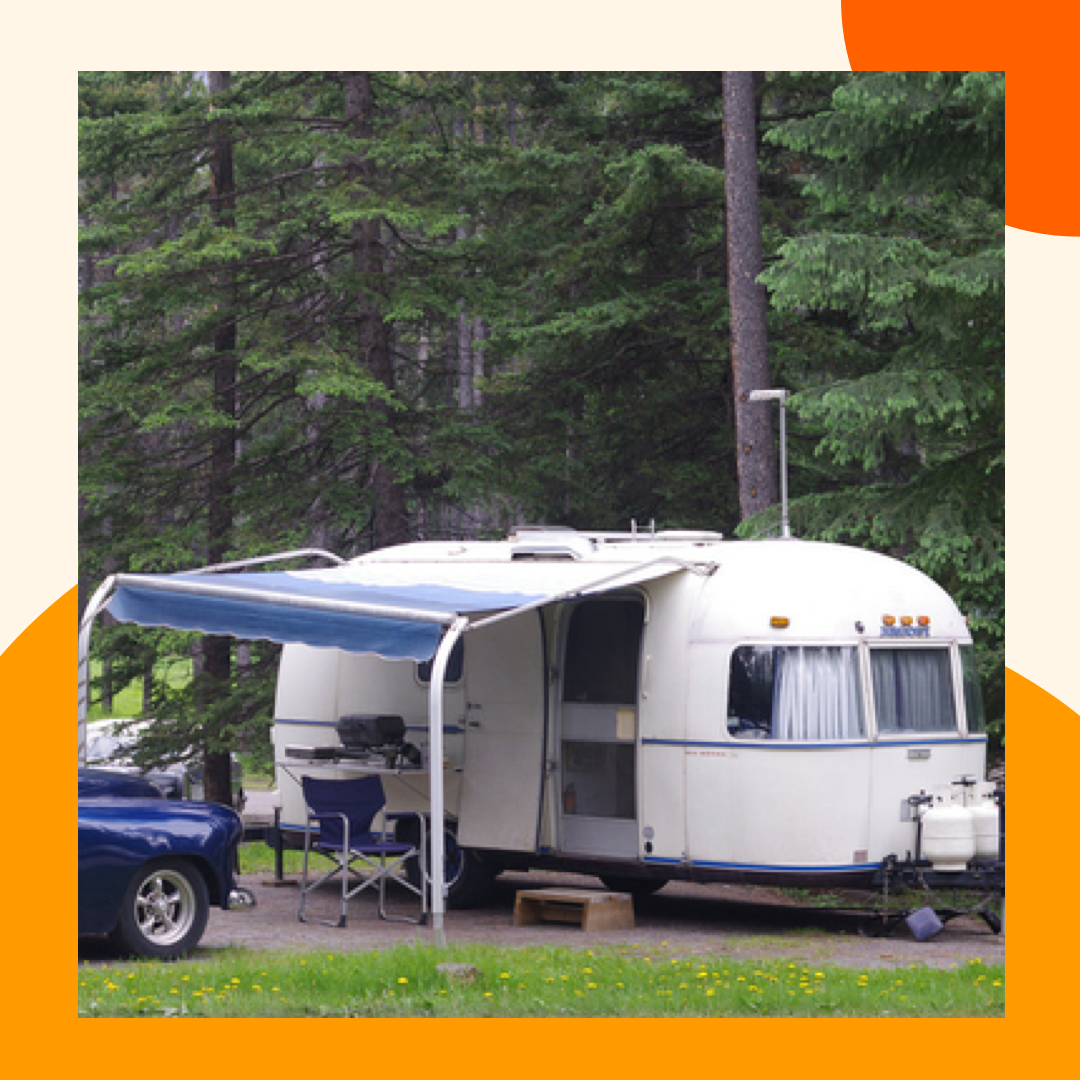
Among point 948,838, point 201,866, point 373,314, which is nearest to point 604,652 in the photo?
point 948,838

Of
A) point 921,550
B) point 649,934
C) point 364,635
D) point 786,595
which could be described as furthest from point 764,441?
point 364,635

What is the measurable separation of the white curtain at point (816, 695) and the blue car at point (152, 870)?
374cm

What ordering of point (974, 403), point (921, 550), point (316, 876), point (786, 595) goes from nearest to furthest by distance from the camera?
point (786, 595)
point (974, 403)
point (921, 550)
point (316, 876)

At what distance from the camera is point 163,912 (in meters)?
10.3

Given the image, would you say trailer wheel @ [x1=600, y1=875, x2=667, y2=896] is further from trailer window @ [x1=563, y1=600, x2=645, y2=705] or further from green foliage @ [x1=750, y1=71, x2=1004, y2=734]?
green foliage @ [x1=750, y1=71, x2=1004, y2=734]

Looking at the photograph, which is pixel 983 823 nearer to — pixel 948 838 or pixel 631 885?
pixel 948 838

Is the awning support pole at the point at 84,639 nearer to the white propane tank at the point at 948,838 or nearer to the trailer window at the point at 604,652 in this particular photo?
the trailer window at the point at 604,652

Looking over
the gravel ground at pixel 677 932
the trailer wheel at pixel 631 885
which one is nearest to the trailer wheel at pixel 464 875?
the gravel ground at pixel 677 932

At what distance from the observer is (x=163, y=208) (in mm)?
19672

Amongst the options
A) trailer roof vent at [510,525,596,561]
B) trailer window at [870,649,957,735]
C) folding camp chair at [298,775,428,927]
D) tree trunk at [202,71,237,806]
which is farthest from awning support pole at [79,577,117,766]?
tree trunk at [202,71,237,806]

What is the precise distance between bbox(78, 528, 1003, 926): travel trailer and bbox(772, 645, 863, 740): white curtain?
15 mm

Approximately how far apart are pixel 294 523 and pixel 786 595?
9443 millimetres

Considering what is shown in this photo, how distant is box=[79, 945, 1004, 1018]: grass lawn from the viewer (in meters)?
8.27

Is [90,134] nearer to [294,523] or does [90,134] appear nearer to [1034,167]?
[294,523]
